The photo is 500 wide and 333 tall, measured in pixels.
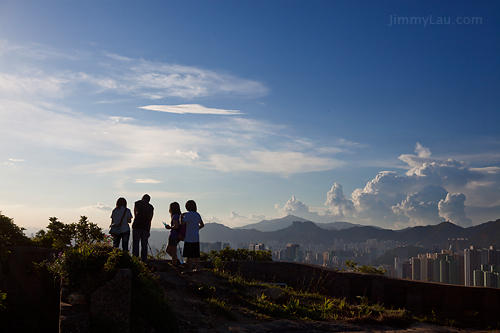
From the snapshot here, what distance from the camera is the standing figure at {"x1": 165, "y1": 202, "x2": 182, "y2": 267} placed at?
9.55 m

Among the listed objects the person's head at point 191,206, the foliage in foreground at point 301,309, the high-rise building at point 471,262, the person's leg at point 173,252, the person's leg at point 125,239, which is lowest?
the high-rise building at point 471,262

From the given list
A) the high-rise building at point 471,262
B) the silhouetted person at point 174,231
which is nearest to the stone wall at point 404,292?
the silhouetted person at point 174,231

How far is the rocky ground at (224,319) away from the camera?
19.2ft

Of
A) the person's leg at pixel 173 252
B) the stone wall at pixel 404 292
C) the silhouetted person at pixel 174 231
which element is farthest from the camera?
the person's leg at pixel 173 252

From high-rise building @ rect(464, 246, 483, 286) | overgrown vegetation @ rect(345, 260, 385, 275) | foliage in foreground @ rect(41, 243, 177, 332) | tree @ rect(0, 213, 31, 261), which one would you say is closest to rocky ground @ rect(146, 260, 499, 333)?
foliage in foreground @ rect(41, 243, 177, 332)

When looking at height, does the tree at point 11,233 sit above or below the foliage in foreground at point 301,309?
above

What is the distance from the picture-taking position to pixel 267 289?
8523mm

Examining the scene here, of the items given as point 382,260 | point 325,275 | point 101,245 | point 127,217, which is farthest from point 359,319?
point 382,260

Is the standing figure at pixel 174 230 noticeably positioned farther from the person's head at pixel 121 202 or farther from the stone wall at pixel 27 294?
the stone wall at pixel 27 294

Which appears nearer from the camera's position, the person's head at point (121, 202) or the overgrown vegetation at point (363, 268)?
the person's head at point (121, 202)

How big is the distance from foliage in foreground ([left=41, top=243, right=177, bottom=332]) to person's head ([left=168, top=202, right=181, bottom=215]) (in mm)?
4207

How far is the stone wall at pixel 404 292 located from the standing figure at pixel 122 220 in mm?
4678

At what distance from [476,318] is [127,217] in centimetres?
839

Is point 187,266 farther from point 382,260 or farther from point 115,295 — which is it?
point 382,260
